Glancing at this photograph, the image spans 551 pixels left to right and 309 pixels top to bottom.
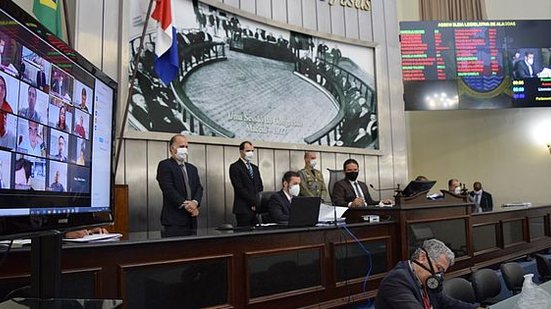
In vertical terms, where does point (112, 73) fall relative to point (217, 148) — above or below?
above

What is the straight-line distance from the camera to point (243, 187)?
4965 millimetres

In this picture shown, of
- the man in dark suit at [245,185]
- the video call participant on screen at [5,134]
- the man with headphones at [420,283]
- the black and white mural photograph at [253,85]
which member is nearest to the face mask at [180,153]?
the man in dark suit at [245,185]

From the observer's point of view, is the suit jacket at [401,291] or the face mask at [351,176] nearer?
the suit jacket at [401,291]

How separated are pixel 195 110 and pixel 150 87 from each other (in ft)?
1.89

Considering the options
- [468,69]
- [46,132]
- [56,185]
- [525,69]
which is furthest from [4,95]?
[525,69]

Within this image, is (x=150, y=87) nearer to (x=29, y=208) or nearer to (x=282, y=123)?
(x=282, y=123)

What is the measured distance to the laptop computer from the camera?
12.3 feet

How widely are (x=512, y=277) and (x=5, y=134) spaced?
3.71 m

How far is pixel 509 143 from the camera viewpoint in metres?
9.57

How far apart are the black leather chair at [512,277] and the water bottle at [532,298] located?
1102 mm

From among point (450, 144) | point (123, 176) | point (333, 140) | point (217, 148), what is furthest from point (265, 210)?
point (450, 144)

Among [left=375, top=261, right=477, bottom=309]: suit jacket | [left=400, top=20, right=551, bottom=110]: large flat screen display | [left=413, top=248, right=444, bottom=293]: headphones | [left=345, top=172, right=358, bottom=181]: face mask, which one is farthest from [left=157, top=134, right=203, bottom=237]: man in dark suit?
[left=400, top=20, right=551, bottom=110]: large flat screen display

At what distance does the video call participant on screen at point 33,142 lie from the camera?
46.5 inches

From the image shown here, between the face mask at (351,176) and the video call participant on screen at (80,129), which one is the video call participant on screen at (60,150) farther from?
the face mask at (351,176)
